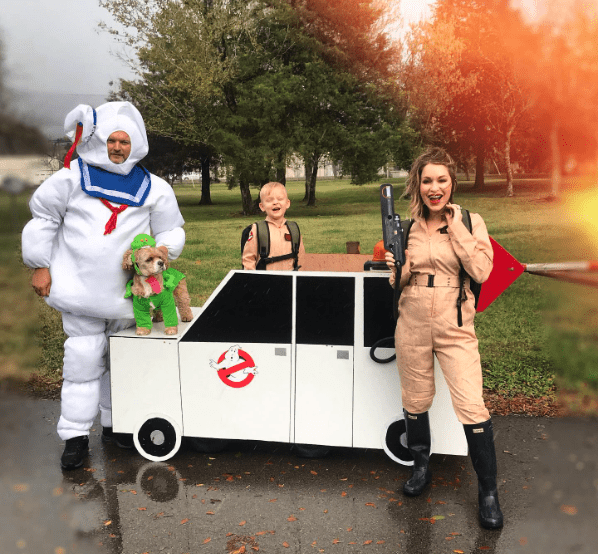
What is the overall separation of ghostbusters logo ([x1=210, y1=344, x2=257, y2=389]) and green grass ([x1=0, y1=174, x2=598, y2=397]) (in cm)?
136

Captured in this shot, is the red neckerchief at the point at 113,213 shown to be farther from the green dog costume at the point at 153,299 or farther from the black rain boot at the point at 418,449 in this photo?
the black rain boot at the point at 418,449

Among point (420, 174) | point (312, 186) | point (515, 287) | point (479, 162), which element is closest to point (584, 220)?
point (515, 287)

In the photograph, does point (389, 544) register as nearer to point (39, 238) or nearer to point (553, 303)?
point (39, 238)

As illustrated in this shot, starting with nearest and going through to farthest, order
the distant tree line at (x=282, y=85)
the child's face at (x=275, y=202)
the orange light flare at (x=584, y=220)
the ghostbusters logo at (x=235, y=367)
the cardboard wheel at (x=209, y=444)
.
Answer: the ghostbusters logo at (x=235, y=367) < the cardboard wheel at (x=209, y=444) < the child's face at (x=275, y=202) < the orange light flare at (x=584, y=220) < the distant tree line at (x=282, y=85)

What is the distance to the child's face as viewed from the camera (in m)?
4.20

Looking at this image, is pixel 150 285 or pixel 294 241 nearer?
pixel 150 285

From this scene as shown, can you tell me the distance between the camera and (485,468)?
305 centimetres

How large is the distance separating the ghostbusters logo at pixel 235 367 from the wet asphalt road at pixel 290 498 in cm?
55

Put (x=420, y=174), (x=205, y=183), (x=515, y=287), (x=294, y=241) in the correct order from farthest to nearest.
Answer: (x=205, y=183), (x=515, y=287), (x=294, y=241), (x=420, y=174)

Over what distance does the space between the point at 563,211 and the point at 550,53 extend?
5135mm

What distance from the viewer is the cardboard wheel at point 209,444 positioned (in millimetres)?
3883

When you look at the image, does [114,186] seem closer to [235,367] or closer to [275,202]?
[275,202]

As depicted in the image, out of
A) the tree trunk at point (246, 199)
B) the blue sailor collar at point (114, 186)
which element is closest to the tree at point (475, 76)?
the tree trunk at point (246, 199)

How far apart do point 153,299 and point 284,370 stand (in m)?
0.96
